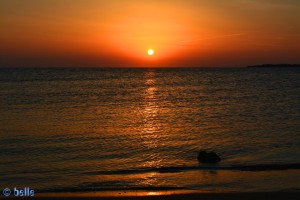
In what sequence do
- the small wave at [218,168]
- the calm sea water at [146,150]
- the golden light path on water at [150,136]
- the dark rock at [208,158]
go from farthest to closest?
the dark rock at [208,158], the small wave at [218,168], the golden light path on water at [150,136], the calm sea water at [146,150]

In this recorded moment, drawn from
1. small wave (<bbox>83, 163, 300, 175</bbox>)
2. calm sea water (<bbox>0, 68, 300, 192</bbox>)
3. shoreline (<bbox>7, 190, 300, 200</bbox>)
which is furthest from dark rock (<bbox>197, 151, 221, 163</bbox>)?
shoreline (<bbox>7, 190, 300, 200</bbox>)

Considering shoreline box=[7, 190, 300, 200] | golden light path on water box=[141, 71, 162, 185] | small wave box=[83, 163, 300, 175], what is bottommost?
small wave box=[83, 163, 300, 175]

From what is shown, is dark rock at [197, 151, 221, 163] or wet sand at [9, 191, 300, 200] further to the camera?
dark rock at [197, 151, 221, 163]

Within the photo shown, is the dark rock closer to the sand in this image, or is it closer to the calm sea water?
the calm sea water

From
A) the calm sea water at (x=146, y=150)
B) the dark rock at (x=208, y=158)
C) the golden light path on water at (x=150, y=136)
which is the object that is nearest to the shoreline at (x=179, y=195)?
the calm sea water at (x=146, y=150)

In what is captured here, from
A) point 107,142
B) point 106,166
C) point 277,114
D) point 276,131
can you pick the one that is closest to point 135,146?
point 107,142

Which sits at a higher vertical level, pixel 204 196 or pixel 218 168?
pixel 204 196

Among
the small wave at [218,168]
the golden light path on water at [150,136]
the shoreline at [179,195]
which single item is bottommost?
the small wave at [218,168]

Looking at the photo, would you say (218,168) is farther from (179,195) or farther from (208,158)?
(179,195)

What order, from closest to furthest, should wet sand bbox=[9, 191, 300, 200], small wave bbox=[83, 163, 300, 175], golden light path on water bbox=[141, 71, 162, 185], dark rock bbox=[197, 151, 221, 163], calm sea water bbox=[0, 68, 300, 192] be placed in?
wet sand bbox=[9, 191, 300, 200]
calm sea water bbox=[0, 68, 300, 192]
golden light path on water bbox=[141, 71, 162, 185]
small wave bbox=[83, 163, 300, 175]
dark rock bbox=[197, 151, 221, 163]

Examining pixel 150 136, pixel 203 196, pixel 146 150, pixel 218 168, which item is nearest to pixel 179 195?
pixel 203 196

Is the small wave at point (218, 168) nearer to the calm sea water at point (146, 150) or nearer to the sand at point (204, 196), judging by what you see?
the calm sea water at point (146, 150)

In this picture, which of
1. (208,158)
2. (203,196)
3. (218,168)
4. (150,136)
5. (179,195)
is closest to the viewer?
(203,196)

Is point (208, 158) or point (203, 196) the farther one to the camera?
point (208, 158)
